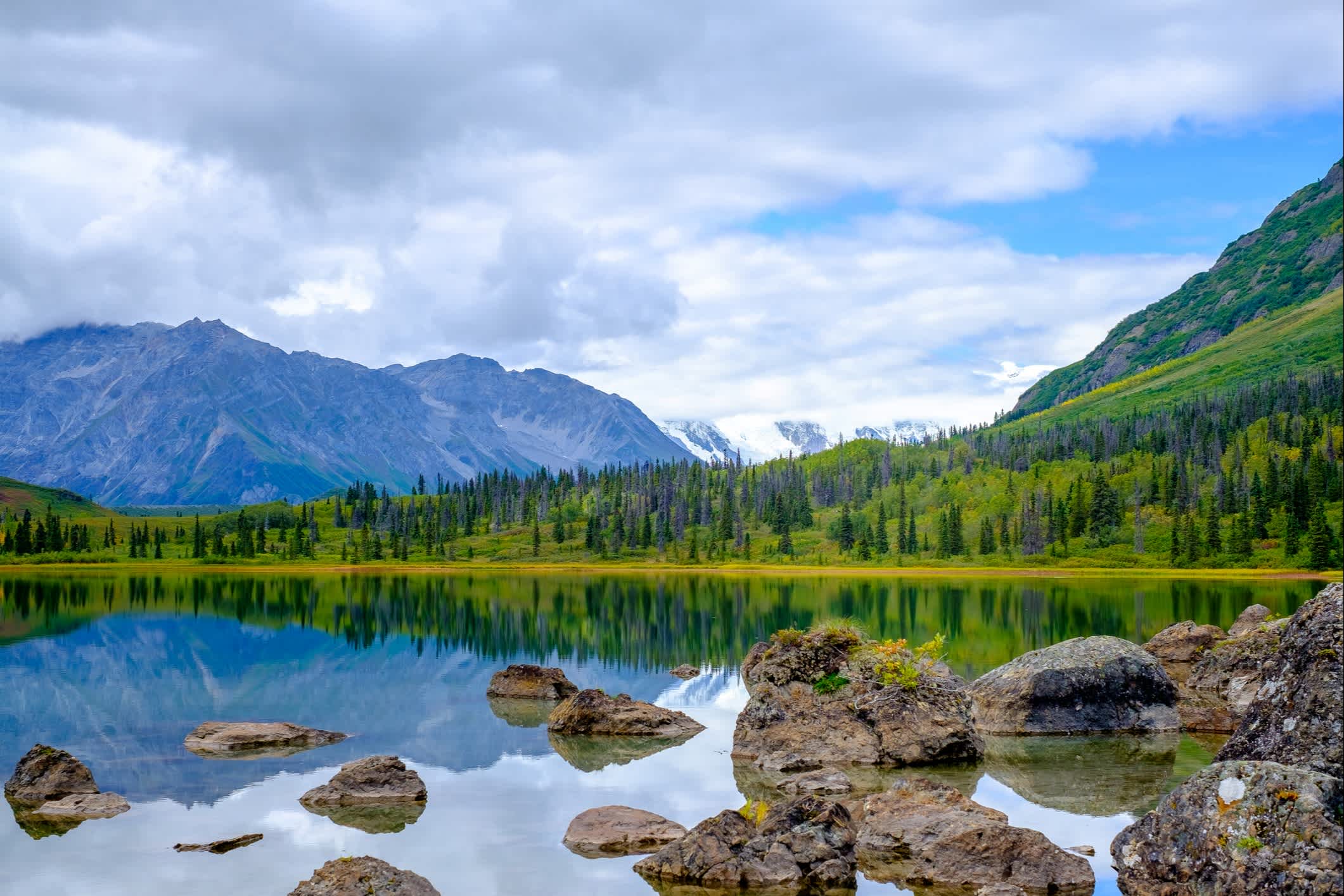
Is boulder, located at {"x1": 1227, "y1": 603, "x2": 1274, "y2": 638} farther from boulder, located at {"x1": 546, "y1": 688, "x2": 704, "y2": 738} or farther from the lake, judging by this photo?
boulder, located at {"x1": 546, "y1": 688, "x2": 704, "y2": 738}

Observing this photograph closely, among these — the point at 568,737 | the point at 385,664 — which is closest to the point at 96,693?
the point at 385,664

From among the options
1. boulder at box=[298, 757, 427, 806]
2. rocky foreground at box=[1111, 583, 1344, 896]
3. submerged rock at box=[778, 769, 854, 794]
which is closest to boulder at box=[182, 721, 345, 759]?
boulder at box=[298, 757, 427, 806]

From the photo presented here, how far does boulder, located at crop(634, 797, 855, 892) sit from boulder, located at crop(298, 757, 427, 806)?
7.12 meters

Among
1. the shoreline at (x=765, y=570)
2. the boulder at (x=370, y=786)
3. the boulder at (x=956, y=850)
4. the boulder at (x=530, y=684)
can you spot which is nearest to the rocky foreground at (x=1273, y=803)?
the boulder at (x=956, y=850)

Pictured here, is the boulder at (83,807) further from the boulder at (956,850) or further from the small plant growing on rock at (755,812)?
the boulder at (956,850)

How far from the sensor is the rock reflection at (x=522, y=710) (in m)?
35.1

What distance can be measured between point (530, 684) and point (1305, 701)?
29264 mm

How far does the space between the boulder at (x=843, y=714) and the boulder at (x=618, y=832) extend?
6.99 meters

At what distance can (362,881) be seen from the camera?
656 inches

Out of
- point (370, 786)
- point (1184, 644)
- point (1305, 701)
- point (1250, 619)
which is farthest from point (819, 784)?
point (1250, 619)

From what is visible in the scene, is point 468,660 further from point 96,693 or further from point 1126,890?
point 1126,890

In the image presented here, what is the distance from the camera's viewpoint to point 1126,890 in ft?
54.4

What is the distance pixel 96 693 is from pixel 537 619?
135ft

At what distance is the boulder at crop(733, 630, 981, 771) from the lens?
1131 inches
